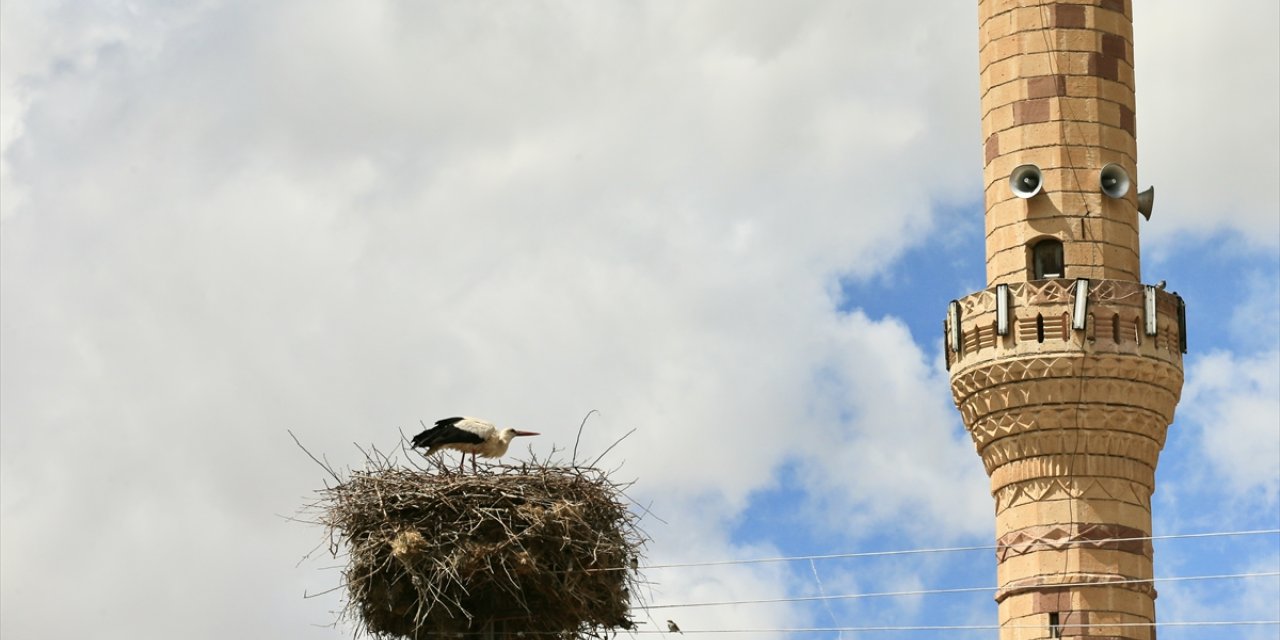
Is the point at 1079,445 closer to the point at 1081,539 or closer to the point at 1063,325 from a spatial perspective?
the point at 1081,539

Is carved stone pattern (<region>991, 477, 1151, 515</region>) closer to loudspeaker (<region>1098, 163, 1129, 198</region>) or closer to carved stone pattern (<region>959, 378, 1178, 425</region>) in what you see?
carved stone pattern (<region>959, 378, 1178, 425</region>)

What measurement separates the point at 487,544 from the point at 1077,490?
348 inches

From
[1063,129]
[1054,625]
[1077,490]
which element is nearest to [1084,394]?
[1077,490]

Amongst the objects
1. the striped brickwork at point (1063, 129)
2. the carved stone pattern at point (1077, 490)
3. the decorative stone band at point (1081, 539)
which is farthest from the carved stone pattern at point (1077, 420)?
the striped brickwork at point (1063, 129)

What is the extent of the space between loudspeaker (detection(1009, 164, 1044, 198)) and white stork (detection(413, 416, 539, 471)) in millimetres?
8705

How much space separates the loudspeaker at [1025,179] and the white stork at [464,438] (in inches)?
343

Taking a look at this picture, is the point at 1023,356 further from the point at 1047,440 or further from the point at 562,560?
the point at 562,560

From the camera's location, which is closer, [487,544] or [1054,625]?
[487,544]

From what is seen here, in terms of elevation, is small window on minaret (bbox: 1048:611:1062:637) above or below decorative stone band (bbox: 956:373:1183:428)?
below

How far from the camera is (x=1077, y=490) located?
30359 millimetres

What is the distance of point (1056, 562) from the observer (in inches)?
1183

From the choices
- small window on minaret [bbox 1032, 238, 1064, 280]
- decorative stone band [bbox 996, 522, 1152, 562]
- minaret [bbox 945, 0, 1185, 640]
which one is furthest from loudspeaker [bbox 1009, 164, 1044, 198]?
decorative stone band [bbox 996, 522, 1152, 562]

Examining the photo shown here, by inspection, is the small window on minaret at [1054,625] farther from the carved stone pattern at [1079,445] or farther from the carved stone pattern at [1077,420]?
the carved stone pattern at [1077,420]

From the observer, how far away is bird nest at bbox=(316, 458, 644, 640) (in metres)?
24.2
